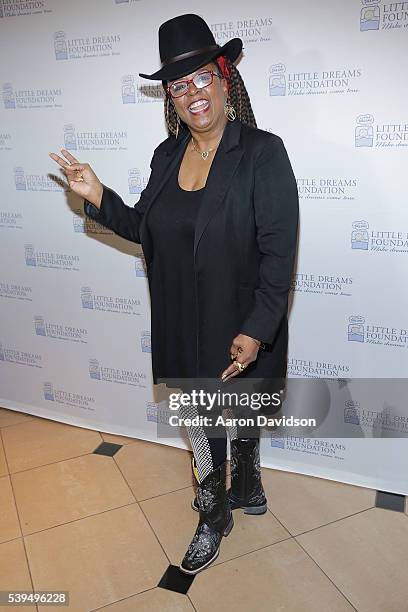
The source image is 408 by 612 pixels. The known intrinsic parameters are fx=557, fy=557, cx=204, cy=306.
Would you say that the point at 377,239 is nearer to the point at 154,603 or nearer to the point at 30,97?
the point at 154,603

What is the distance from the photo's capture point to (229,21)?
75.2 inches

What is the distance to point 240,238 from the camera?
1579 mm

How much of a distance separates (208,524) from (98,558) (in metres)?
0.40

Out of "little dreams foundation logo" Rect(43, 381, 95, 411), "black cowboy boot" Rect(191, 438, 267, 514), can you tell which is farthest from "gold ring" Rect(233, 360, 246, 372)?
"little dreams foundation logo" Rect(43, 381, 95, 411)

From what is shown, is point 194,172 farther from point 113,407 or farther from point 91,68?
point 113,407

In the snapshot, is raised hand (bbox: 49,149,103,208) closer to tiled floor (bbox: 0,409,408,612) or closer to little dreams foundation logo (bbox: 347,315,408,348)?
little dreams foundation logo (bbox: 347,315,408,348)

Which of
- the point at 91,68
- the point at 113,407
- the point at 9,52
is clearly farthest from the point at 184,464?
the point at 9,52

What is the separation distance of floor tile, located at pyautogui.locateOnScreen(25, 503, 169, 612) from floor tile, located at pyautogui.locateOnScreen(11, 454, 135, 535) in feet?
0.20

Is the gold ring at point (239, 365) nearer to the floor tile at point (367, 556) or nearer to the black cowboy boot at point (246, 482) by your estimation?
the black cowboy boot at point (246, 482)

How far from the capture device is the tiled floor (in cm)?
175

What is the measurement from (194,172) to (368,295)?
31.7 inches

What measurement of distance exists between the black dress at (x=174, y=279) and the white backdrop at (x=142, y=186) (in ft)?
1.86

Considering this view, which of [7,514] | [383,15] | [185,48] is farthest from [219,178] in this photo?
[7,514]

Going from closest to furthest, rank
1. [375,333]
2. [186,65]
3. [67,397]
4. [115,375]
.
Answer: [186,65] < [375,333] < [115,375] < [67,397]
